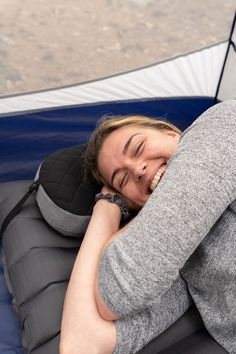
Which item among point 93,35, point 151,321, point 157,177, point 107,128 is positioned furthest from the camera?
point 93,35

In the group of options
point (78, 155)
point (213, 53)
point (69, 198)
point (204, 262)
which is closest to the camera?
point (204, 262)

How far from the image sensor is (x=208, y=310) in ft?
3.07

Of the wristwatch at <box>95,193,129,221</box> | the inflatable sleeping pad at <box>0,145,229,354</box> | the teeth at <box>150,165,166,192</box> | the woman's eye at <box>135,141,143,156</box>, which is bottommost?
the inflatable sleeping pad at <box>0,145,229,354</box>

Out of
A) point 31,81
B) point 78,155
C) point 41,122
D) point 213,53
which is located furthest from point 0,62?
point 213,53

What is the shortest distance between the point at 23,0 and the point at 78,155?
524 millimetres

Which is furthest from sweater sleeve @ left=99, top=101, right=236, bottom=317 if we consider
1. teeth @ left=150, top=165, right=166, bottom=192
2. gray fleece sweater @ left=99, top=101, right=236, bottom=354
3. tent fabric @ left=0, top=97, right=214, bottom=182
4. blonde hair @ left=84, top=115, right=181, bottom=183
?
tent fabric @ left=0, top=97, right=214, bottom=182

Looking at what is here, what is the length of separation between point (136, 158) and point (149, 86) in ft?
1.98

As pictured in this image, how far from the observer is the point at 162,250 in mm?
763

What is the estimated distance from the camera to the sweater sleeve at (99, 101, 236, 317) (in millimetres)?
765

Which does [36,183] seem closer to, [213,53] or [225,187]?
[225,187]

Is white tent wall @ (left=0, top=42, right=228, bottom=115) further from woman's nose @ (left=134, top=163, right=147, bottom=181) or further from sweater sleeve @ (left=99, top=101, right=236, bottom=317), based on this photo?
sweater sleeve @ (left=99, top=101, right=236, bottom=317)

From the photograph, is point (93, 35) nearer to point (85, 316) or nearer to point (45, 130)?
point (45, 130)

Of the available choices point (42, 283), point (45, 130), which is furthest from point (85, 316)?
point (45, 130)

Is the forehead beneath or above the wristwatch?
above
